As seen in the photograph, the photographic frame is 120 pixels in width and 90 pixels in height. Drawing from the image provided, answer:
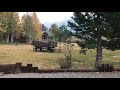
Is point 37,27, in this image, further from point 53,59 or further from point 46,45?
point 53,59

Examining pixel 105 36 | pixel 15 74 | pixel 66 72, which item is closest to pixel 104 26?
pixel 105 36

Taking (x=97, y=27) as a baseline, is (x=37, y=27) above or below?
above

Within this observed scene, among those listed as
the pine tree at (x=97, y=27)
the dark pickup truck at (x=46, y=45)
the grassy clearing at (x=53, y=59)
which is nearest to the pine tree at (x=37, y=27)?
the dark pickup truck at (x=46, y=45)

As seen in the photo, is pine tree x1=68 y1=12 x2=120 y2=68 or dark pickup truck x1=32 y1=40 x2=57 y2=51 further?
dark pickup truck x1=32 y1=40 x2=57 y2=51

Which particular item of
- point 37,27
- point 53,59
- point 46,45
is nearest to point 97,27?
point 53,59

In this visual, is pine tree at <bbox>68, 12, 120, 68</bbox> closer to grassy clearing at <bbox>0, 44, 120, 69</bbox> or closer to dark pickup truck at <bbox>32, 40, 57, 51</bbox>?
grassy clearing at <bbox>0, 44, 120, 69</bbox>

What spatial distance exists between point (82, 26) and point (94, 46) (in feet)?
4.47

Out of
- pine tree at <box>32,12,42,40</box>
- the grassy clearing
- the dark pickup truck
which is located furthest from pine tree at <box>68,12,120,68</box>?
pine tree at <box>32,12,42,40</box>

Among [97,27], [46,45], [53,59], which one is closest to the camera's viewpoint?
[97,27]

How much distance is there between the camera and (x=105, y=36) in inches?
598
